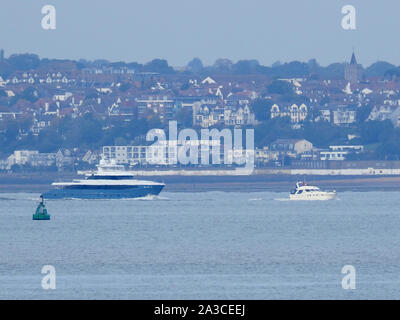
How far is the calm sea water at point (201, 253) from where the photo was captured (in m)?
34.3

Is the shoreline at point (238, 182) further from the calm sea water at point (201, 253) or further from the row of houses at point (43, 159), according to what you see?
the calm sea water at point (201, 253)

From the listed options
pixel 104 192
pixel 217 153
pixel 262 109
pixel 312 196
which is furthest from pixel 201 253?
pixel 262 109

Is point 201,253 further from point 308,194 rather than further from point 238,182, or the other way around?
point 238,182

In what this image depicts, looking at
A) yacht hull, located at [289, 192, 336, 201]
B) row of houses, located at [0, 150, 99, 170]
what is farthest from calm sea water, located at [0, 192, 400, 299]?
row of houses, located at [0, 150, 99, 170]

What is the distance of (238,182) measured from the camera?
445 feet

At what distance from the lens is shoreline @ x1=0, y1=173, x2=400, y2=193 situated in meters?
131

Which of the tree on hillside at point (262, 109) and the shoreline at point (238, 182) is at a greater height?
the tree on hillside at point (262, 109)

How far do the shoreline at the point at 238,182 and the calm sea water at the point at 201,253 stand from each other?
51.8 metres

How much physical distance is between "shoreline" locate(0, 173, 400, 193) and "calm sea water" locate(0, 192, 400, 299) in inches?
2040

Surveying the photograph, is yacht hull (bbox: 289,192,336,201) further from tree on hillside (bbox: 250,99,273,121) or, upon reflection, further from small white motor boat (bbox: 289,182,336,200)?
tree on hillside (bbox: 250,99,273,121)

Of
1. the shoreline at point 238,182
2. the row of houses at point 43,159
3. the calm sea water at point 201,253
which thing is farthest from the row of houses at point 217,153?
the calm sea water at point 201,253
